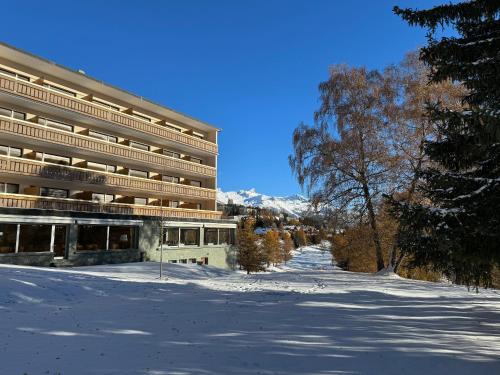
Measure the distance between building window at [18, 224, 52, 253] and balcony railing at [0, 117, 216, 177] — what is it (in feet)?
17.8

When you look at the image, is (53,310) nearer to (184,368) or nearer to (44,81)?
(184,368)

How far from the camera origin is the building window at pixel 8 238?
811 inches

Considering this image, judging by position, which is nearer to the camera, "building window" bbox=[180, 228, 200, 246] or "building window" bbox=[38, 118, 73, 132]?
"building window" bbox=[38, 118, 73, 132]

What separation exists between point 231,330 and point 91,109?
75.2 feet

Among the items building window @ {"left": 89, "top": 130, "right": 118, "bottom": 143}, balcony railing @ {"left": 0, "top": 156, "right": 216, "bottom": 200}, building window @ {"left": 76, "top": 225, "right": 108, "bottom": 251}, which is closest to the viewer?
balcony railing @ {"left": 0, "top": 156, "right": 216, "bottom": 200}

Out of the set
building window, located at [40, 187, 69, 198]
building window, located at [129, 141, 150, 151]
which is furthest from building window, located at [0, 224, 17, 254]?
building window, located at [129, 141, 150, 151]

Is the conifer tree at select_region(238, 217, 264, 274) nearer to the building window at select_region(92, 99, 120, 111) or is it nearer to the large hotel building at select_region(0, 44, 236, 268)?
the large hotel building at select_region(0, 44, 236, 268)

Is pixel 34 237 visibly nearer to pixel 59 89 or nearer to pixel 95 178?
pixel 95 178

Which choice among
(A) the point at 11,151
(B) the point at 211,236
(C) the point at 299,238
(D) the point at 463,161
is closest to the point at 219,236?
(B) the point at 211,236

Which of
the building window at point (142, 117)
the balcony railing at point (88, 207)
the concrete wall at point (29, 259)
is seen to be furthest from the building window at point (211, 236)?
the concrete wall at point (29, 259)

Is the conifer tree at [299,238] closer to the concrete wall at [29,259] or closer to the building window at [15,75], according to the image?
the building window at [15,75]

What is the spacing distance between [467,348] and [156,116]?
104ft

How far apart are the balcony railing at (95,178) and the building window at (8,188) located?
170cm

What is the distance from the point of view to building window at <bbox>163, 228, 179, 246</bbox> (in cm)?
3125
